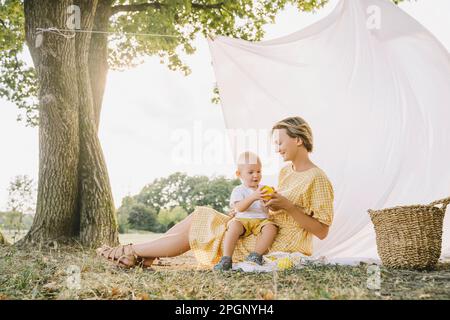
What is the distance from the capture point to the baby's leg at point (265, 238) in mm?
3117

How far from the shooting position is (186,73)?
836 centimetres

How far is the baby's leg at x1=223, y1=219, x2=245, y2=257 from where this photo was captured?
3.09m

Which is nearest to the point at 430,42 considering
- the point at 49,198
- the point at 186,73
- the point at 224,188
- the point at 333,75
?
the point at 333,75

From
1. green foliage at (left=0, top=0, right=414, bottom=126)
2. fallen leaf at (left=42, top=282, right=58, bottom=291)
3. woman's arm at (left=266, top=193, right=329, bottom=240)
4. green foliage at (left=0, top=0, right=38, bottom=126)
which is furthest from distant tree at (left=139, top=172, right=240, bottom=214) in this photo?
fallen leaf at (left=42, top=282, right=58, bottom=291)

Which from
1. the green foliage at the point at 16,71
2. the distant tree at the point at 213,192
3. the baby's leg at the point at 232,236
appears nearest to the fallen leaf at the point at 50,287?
the baby's leg at the point at 232,236

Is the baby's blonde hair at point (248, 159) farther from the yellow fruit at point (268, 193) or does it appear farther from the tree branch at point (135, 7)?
the tree branch at point (135, 7)

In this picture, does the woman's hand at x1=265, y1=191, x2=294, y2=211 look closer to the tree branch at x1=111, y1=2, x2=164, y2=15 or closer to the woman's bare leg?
the woman's bare leg

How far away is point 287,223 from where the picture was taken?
3229 mm

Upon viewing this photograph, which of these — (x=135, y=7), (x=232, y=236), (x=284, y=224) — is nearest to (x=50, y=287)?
(x=232, y=236)

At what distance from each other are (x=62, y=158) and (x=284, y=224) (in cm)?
266

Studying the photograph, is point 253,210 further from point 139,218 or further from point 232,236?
point 139,218

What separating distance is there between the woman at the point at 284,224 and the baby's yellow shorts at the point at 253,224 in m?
0.04

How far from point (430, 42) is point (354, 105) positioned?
785 millimetres

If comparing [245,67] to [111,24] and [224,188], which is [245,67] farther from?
[224,188]
